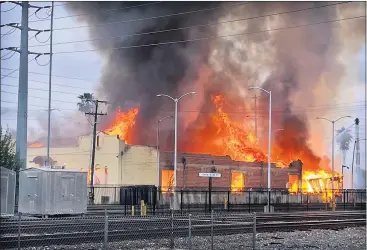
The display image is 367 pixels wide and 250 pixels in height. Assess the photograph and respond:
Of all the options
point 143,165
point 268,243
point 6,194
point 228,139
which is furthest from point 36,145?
point 268,243

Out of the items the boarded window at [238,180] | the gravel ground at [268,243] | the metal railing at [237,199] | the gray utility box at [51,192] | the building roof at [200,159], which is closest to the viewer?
the gravel ground at [268,243]

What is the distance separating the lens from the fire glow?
72.7 metres

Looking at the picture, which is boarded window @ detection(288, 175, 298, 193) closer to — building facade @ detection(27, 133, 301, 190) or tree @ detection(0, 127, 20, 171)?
building facade @ detection(27, 133, 301, 190)

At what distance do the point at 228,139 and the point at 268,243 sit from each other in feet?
201

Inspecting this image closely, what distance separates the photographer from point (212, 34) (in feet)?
270

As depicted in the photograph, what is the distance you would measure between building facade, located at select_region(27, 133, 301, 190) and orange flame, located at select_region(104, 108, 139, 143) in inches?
450

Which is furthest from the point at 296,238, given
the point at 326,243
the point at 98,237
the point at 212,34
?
the point at 212,34

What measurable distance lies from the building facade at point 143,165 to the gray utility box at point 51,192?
95.4 ft

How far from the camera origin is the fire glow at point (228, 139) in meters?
72.7

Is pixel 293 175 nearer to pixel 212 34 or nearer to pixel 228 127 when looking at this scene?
pixel 228 127

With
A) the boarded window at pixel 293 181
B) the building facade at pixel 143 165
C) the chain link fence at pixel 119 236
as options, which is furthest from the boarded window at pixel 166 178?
the chain link fence at pixel 119 236

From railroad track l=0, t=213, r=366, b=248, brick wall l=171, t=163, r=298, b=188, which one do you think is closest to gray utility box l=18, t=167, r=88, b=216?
railroad track l=0, t=213, r=366, b=248

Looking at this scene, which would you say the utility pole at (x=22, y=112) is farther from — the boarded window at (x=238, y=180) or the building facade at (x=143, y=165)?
the boarded window at (x=238, y=180)

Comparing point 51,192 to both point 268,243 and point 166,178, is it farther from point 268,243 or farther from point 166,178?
point 166,178
